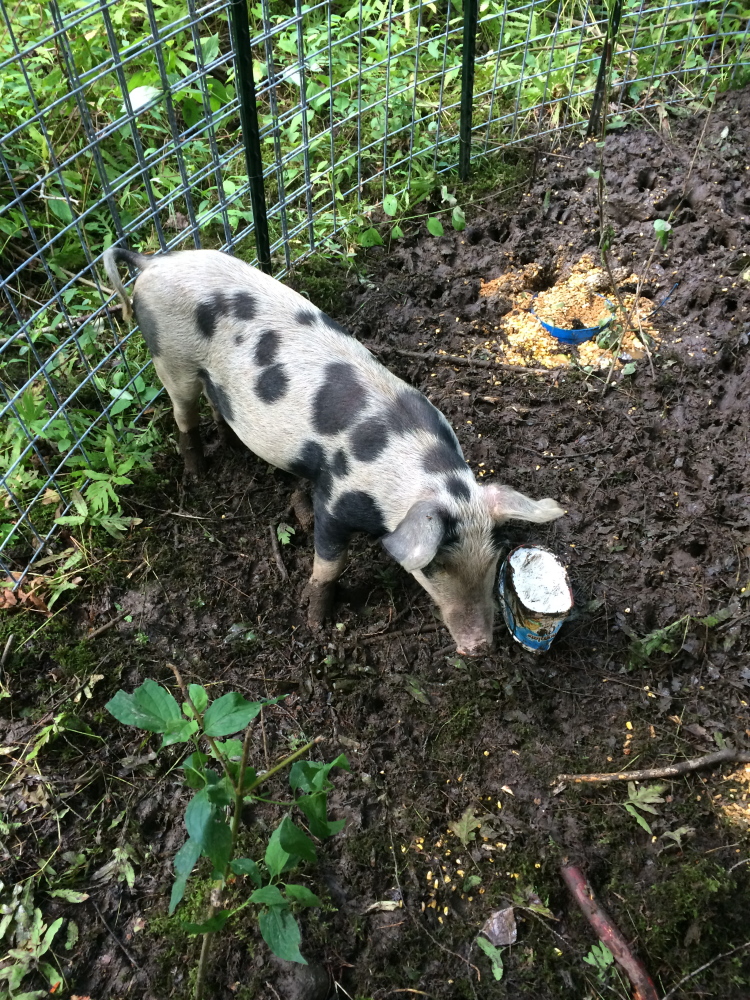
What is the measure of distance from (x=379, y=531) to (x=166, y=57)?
A: 3.14 m

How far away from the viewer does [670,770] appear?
105 inches

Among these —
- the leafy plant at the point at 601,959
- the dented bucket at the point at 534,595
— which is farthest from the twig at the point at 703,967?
the dented bucket at the point at 534,595

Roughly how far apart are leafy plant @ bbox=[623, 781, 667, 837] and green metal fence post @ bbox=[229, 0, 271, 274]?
9.88 ft

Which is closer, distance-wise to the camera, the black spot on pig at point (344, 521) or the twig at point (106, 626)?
the black spot on pig at point (344, 521)

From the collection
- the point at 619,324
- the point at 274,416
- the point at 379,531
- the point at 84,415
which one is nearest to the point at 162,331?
the point at 274,416

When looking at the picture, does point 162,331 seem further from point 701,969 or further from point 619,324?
point 701,969

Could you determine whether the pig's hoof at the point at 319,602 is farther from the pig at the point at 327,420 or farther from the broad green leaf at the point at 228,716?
the broad green leaf at the point at 228,716

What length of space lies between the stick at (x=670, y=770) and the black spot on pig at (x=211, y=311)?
7.05ft

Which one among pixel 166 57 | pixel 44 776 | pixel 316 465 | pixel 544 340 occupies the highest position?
pixel 166 57

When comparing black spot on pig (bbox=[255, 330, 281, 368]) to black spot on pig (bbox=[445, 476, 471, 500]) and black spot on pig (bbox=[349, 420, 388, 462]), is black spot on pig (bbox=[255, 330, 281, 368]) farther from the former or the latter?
black spot on pig (bbox=[445, 476, 471, 500])

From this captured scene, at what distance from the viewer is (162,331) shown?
3113mm

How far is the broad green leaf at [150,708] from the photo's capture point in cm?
181

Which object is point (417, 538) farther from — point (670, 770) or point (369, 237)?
point (369, 237)

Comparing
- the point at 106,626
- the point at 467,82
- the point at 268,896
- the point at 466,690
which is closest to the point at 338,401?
the point at 466,690
